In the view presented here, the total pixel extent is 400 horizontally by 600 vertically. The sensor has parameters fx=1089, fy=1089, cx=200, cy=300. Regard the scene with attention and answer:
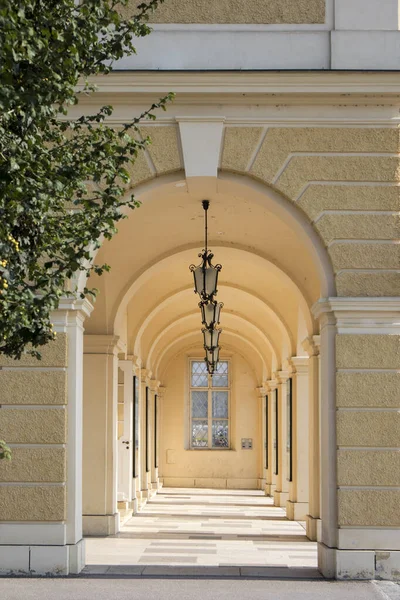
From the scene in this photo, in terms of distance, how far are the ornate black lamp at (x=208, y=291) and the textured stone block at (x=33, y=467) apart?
3.88 m

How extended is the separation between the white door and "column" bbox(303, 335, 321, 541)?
3.89 metres

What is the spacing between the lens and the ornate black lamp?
45.6 feet

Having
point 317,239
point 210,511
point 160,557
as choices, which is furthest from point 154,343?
point 317,239

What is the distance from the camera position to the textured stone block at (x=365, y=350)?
431 inches

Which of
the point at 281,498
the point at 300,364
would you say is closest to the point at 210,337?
the point at 300,364

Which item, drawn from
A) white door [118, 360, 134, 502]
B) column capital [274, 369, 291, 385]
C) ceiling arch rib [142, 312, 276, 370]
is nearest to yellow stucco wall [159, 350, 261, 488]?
ceiling arch rib [142, 312, 276, 370]

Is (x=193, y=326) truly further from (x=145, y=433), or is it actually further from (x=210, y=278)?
(x=210, y=278)

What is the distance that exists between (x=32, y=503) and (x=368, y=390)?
3519 mm

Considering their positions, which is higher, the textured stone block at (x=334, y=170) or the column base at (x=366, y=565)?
the textured stone block at (x=334, y=170)

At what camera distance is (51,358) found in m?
10.9

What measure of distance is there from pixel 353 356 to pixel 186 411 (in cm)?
2128

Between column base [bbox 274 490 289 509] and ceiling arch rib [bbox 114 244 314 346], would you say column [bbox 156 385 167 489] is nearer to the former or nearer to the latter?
column base [bbox 274 490 289 509]

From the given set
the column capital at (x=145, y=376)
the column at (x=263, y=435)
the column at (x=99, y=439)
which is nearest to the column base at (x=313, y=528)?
the column at (x=99, y=439)

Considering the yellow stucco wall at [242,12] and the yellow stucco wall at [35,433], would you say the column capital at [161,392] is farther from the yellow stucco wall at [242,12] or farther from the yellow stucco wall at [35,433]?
the yellow stucco wall at [242,12]
